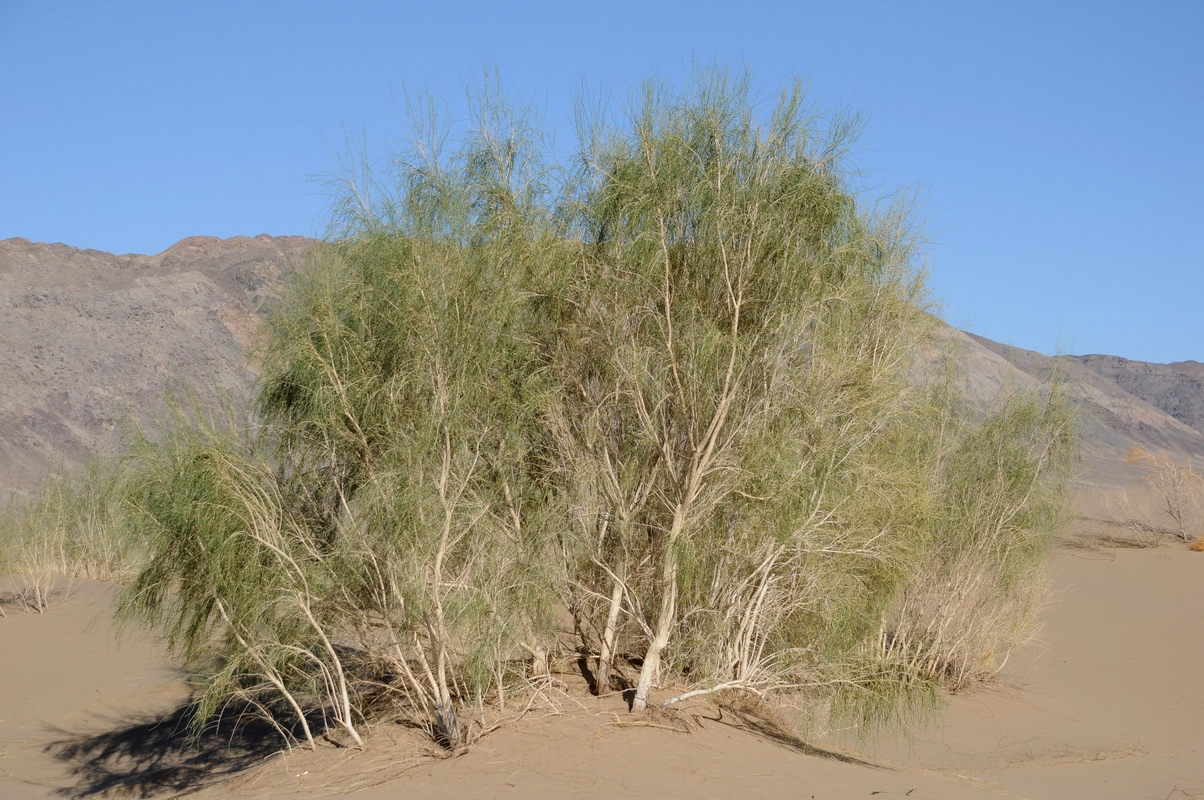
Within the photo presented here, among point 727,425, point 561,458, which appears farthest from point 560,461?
point 727,425

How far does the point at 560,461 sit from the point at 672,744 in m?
2.72

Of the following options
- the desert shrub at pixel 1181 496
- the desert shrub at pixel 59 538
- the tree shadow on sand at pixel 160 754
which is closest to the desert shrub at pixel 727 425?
the tree shadow on sand at pixel 160 754

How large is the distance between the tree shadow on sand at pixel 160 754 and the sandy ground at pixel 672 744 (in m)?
0.04

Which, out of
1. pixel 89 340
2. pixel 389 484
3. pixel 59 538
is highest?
pixel 89 340

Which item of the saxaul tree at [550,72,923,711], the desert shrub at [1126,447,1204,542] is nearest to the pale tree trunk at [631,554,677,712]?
the saxaul tree at [550,72,923,711]

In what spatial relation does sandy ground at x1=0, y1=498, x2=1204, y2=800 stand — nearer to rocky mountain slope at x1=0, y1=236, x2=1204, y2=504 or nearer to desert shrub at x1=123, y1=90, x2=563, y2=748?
desert shrub at x1=123, y1=90, x2=563, y2=748

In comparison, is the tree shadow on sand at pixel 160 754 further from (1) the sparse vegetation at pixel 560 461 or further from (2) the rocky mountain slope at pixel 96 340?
(2) the rocky mountain slope at pixel 96 340

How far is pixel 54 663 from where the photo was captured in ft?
56.5

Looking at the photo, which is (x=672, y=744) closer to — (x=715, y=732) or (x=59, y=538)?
(x=715, y=732)

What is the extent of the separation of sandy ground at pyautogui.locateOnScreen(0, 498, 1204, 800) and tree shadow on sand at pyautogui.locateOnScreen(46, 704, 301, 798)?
36 mm

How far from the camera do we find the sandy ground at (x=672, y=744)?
834cm

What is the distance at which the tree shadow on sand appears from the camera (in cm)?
1120

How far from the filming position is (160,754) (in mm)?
12609

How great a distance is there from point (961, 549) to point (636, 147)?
26.4ft
